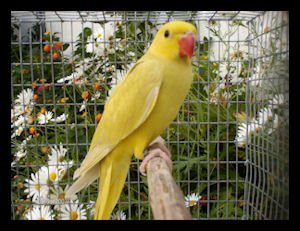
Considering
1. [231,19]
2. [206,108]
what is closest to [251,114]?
[206,108]

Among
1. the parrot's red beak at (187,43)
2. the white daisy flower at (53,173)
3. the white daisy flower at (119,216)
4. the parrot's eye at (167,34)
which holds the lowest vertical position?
the white daisy flower at (119,216)

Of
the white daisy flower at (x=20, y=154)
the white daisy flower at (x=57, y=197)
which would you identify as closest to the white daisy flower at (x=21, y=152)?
the white daisy flower at (x=20, y=154)

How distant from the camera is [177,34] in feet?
2.02

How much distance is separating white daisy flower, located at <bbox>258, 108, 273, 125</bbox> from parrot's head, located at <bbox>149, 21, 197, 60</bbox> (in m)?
0.21

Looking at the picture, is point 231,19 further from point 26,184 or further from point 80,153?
point 26,184

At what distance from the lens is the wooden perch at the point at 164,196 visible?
447 mm

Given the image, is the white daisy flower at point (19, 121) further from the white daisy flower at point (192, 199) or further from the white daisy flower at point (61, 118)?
the white daisy flower at point (192, 199)

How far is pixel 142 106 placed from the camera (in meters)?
0.64

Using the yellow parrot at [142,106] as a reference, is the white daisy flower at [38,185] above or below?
below

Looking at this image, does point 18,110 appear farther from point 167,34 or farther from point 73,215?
point 167,34

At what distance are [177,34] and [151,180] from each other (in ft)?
0.78

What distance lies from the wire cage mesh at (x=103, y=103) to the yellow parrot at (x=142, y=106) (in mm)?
196

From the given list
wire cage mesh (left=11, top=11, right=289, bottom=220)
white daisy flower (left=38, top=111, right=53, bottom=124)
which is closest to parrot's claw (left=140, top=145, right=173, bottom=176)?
wire cage mesh (left=11, top=11, right=289, bottom=220)

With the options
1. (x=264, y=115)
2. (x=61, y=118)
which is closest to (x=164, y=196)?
(x=264, y=115)
